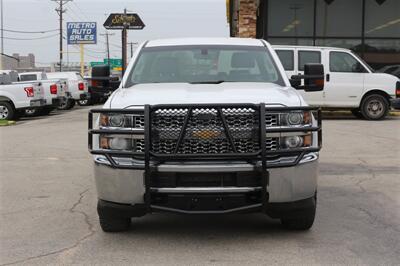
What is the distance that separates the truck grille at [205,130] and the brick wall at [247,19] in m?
17.1

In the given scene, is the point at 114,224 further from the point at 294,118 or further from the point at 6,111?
the point at 6,111

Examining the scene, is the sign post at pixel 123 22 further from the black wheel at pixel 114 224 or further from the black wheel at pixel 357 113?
the black wheel at pixel 114 224

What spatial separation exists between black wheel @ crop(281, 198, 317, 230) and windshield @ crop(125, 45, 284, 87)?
148 centimetres

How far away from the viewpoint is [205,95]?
5219 millimetres

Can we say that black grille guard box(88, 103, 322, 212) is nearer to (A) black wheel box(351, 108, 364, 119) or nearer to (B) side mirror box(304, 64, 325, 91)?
(B) side mirror box(304, 64, 325, 91)

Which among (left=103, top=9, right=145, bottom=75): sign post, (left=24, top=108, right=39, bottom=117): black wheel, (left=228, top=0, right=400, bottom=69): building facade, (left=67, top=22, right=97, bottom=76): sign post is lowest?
(left=24, top=108, right=39, bottom=117): black wheel

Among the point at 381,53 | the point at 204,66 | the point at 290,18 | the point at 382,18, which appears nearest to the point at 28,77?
the point at 290,18

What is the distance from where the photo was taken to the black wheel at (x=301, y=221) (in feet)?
17.5

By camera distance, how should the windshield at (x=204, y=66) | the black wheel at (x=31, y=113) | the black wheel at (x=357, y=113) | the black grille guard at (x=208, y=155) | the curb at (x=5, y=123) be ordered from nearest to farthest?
the black grille guard at (x=208, y=155) → the windshield at (x=204, y=66) → the black wheel at (x=357, y=113) → the curb at (x=5, y=123) → the black wheel at (x=31, y=113)

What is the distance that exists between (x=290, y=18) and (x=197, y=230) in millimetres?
18245

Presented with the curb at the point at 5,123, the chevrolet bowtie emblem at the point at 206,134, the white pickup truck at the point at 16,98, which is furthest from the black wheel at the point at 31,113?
the chevrolet bowtie emblem at the point at 206,134

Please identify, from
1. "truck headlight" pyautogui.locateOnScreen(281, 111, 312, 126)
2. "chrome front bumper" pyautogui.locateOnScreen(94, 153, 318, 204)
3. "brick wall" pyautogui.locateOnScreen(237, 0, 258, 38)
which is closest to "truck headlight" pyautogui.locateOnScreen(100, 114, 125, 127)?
"chrome front bumper" pyautogui.locateOnScreen(94, 153, 318, 204)

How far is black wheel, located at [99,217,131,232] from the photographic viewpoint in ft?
18.0

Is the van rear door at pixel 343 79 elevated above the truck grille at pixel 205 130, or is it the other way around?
the van rear door at pixel 343 79
